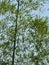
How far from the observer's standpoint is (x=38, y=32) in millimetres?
53344

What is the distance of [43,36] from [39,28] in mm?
349

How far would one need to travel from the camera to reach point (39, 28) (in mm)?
53344

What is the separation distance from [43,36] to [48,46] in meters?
0.44

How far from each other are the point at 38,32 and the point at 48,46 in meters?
0.67

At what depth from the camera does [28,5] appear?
5353 cm

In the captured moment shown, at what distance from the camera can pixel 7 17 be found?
→ 53406 millimetres

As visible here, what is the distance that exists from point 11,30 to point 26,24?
656 mm

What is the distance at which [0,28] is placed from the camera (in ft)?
175

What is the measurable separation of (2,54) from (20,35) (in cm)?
102

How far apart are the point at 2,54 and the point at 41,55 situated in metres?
1.51

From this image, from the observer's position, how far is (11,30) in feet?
175

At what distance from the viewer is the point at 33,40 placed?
5328cm

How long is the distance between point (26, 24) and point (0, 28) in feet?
3.37

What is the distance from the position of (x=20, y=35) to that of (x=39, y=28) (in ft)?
2.62
